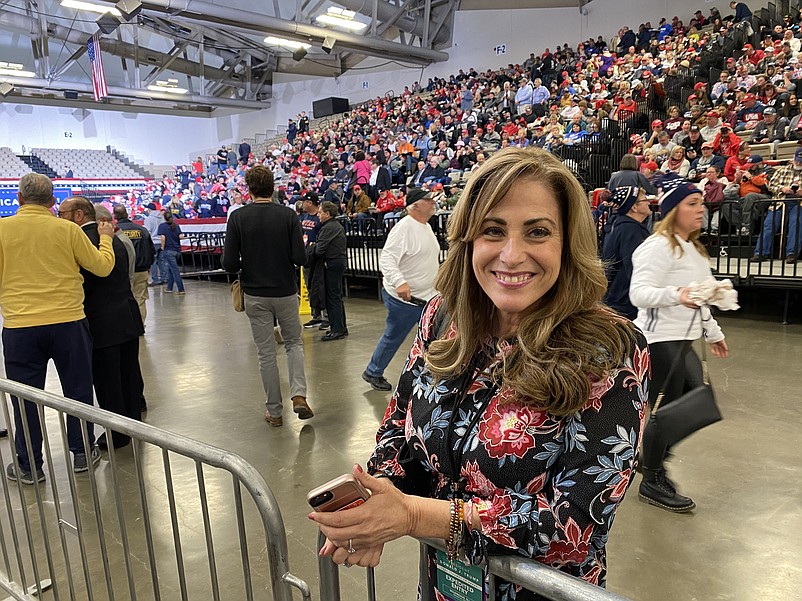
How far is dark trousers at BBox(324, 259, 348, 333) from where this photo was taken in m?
7.00

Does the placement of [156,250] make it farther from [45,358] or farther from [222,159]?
[222,159]

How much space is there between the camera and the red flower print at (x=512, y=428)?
1021 millimetres

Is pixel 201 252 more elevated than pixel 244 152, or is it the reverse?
pixel 244 152

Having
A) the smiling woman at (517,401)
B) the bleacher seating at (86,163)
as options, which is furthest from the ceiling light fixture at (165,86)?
the smiling woman at (517,401)

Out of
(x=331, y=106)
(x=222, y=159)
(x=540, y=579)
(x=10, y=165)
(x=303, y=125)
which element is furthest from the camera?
(x=222, y=159)

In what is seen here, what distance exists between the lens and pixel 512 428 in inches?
41.0

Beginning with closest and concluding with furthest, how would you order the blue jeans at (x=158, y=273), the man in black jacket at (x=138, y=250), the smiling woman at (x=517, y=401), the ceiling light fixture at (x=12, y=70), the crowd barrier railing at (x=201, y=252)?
the smiling woman at (x=517, y=401)
the man in black jacket at (x=138, y=250)
the blue jeans at (x=158, y=273)
the crowd barrier railing at (x=201, y=252)
the ceiling light fixture at (x=12, y=70)

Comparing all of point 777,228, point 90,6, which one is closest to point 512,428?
point 777,228

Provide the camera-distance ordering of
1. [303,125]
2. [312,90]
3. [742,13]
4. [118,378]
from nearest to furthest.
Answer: [118,378] → [742,13] → [303,125] → [312,90]

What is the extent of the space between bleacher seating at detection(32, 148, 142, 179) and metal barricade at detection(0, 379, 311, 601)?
87.9 ft

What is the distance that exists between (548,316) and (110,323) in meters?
3.44

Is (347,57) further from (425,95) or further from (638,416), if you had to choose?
(638,416)

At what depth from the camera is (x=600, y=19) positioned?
671 inches

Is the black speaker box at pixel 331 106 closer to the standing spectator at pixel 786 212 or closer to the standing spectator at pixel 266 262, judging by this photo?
the standing spectator at pixel 786 212
